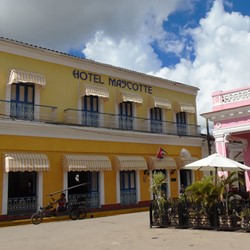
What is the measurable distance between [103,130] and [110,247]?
1053 centimetres

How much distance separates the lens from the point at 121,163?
769 inches

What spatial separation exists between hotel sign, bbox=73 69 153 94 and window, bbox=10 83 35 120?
112 inches

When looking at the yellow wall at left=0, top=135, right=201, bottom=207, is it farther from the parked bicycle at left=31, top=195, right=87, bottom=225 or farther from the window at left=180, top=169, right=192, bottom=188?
the window at left=180, top=169, right=192, bottom=188

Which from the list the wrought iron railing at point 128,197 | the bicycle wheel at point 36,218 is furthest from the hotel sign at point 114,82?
the bicycle wheel at point 36,218

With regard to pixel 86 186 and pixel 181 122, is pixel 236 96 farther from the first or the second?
pixel 181 122

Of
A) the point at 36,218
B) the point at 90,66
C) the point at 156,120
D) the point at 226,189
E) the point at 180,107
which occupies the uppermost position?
the point at 90,66

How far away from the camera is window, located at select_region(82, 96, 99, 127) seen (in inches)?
742

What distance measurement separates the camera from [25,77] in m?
16.5

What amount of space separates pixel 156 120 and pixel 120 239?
13129mm

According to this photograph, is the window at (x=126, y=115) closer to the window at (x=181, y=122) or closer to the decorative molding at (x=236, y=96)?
the window at (x=181, y=122)

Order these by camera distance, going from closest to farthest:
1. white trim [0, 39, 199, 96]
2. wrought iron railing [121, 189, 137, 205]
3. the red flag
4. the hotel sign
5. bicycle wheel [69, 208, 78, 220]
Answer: bicycle wheel [69, 208, 78, 220]
white trim [0, 39, 199, 96]
the hotel sign
wrought iron railing [121, 189, 137, 205]
the red flag

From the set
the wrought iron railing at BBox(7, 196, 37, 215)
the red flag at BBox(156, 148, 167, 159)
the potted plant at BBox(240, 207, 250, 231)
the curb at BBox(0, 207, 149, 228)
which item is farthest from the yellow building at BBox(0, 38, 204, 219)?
the potted plant at BBox(240, 207, 250, 231)

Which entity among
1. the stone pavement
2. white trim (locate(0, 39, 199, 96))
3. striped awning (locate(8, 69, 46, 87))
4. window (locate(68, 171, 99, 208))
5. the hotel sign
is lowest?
the stone pavement

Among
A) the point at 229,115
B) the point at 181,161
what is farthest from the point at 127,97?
the point at 229,115
